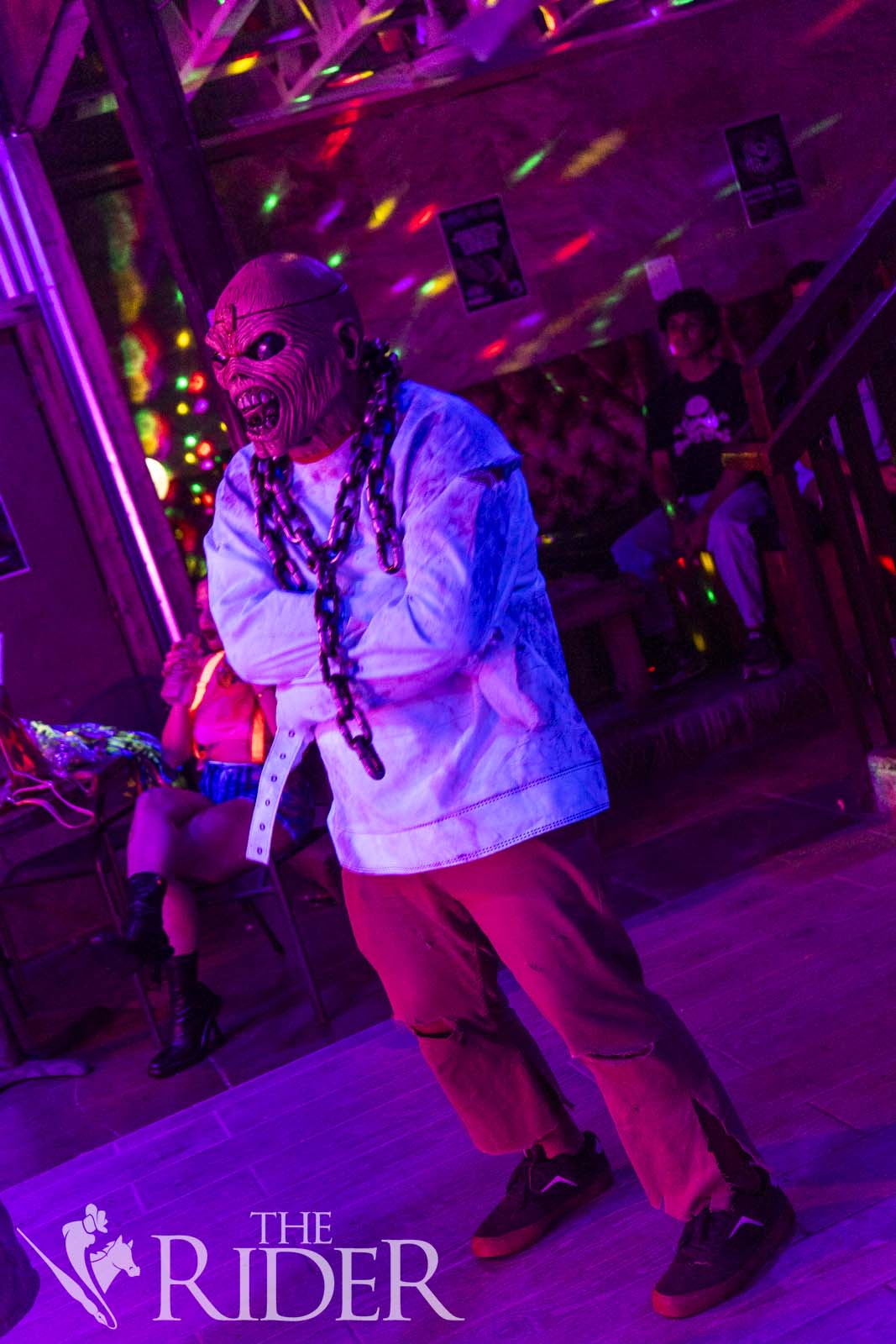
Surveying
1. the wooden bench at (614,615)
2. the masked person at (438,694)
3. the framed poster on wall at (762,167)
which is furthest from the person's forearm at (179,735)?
the framed poster on wall at (762,167)

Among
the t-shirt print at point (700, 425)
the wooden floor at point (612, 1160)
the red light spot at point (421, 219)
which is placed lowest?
the wooden floor at point (612, 1160)

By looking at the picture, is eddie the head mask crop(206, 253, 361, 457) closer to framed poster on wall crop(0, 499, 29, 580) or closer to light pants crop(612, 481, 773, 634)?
light pants crop(612, 481, 773, 634)

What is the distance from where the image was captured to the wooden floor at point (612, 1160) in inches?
79.3

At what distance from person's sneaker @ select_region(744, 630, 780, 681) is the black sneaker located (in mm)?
3067

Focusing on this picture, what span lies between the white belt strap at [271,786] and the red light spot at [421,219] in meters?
5.24

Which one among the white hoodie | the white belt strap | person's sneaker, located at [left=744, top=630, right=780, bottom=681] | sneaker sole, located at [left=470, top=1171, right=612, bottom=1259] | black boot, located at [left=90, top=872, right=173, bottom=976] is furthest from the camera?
person's sneaker, located at [left=744, top=630, right=780, bottom=681]

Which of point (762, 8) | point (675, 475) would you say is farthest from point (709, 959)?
point (762, 8)

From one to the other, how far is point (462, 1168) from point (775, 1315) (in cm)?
80

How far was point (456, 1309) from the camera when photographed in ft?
7.10

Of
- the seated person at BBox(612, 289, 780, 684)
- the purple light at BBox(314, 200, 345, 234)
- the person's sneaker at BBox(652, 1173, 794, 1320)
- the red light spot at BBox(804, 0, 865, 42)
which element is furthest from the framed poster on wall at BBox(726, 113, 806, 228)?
the person's sneaker at BBox(652, 1173, 794, 1320)

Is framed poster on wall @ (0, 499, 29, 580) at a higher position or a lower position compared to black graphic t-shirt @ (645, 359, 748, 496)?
higher

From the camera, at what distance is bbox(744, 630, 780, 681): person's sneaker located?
202 inches

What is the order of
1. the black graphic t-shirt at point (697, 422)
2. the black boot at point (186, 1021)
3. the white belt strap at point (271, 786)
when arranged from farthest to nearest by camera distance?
the black graphic t-shirt at point (697, 422)
the black boot at point (186, 1021)
the white belt strap at point (271, 786)

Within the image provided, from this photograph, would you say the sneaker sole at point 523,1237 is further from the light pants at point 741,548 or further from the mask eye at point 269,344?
the light pants at point 741,548
